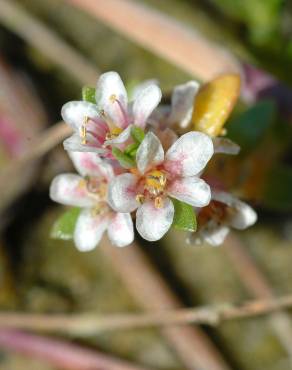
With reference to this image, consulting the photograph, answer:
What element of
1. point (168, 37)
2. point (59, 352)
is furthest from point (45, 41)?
point (59, 352)

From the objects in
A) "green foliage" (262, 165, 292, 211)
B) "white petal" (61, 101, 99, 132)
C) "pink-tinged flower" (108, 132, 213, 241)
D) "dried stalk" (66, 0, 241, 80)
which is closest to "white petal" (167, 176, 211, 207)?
"pink-tinged flower" (108, 132, 213, 241)

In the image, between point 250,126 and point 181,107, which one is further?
point 250,126

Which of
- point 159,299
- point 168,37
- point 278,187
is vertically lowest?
point 159,299

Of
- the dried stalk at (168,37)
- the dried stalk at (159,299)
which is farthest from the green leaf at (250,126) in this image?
the dried stalk at (159,299)

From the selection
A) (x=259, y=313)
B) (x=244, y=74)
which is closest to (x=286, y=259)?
(x=259, y=313)

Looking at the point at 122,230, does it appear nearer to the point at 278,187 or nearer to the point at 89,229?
the point at 89,229

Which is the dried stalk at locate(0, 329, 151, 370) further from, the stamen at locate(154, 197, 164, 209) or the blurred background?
the stamen at locate(154, 197, 164, 209)
